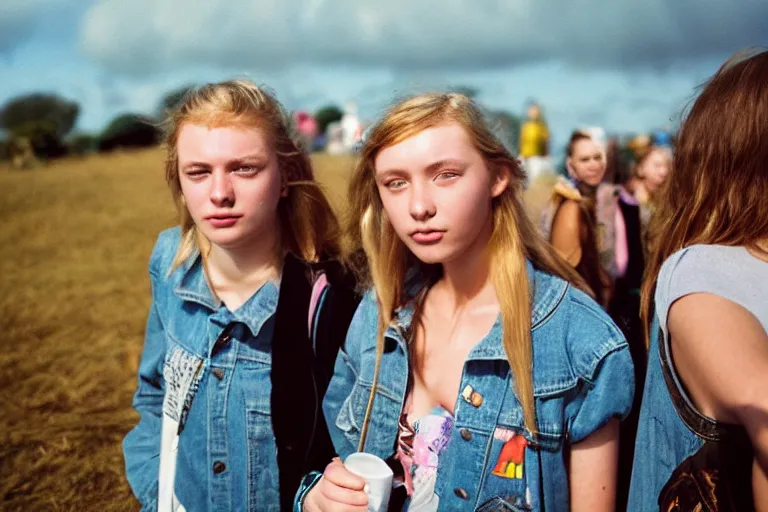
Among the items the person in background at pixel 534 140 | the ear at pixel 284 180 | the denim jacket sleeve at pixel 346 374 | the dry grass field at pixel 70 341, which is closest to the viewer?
the denim jacket sleeve at pixel 346 374

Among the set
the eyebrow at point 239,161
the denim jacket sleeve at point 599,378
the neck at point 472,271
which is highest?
the eyebrow at point 239,161

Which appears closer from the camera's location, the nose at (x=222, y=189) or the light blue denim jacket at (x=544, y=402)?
the light blue denim jacket at (x=544, y=402)

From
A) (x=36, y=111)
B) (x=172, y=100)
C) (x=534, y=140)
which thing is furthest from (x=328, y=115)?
(x=172, y=100)

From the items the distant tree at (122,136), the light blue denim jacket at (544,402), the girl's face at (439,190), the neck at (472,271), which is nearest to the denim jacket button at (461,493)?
the light blue denim jacket at (544,402)

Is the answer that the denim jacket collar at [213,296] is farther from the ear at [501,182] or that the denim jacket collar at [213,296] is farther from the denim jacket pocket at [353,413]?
the ear at [501,182]

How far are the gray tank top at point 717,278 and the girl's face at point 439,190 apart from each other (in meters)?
0.60

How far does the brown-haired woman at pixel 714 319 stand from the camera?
1328mm

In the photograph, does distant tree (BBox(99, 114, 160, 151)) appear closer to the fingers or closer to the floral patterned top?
the floral patterned top

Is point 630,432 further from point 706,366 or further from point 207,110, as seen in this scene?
point 207,110

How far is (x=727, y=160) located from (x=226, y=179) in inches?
60.4

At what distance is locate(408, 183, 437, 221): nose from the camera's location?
1.90m

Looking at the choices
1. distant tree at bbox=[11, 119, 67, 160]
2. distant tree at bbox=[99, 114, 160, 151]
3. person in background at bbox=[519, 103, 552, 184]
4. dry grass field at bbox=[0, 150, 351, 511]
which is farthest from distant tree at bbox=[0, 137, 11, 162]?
person in background at bbox=[519, 103, 552, 184]

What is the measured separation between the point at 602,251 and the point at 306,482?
10.3 feet

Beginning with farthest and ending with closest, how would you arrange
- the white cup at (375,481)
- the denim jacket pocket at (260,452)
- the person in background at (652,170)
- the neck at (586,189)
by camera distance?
the person in background at (652,170) < the neck at (586,189) < the denim jacket pocket at (260,452) < the white cup at (375,481)
